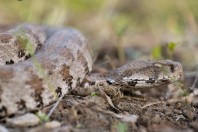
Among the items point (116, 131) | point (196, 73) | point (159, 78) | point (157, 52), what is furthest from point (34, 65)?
point (196, 73)

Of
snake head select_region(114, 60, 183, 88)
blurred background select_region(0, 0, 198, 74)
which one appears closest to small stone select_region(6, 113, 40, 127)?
snake head select_region(114, 60, 183, 88)

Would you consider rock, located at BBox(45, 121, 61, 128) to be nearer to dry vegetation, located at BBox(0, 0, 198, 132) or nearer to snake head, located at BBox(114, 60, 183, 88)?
dry vegetation, located at BBox(0, 0, 198, 132)

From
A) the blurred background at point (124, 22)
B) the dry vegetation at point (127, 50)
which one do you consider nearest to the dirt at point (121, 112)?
the dry vegetation at point (127, 50)

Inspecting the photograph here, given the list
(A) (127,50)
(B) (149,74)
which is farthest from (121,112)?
(A) (127,50)

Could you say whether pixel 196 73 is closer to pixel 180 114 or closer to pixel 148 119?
pixel 180 114

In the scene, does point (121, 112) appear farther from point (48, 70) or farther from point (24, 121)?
point (24, 121)

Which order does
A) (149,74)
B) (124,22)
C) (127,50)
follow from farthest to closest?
1. (124,22)
2. (127,50)
3. (149,74)
